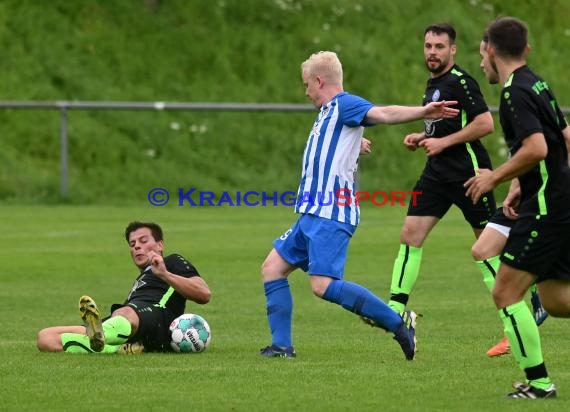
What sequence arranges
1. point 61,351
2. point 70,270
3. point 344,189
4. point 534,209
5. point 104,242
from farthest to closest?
point 104,242 → point 70,270 → point 61,351 → point 344,189 → point 534,209

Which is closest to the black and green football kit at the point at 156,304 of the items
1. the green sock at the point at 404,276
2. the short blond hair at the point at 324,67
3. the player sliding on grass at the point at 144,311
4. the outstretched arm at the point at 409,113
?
the player sliding on grass at the point at 144,311

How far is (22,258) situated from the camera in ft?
59.0

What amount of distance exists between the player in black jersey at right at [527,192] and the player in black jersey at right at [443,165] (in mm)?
3085

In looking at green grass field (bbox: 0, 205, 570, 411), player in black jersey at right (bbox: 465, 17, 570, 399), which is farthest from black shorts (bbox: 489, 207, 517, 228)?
player in black jersey at right (bbox: 465, 17, 570, 399)

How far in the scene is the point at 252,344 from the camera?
10.7m

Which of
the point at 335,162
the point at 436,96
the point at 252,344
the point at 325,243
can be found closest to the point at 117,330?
the point at 252,344

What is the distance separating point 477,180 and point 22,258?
11.1 metres

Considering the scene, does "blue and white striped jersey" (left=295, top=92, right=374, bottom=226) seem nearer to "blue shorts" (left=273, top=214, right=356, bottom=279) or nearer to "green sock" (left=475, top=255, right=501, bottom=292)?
"blue shorts" (left=273, top=214, right=356, bottom=279)

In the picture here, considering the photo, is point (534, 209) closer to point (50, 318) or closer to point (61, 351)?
point (61, 351)

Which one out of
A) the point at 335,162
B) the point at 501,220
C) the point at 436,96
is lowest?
the point at 501,220

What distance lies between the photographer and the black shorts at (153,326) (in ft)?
33.1

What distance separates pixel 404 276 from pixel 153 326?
2.07m

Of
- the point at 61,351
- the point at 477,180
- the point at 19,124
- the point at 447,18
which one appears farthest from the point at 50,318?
the point at 447,18

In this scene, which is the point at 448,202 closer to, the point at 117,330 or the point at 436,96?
the point at 436,96
